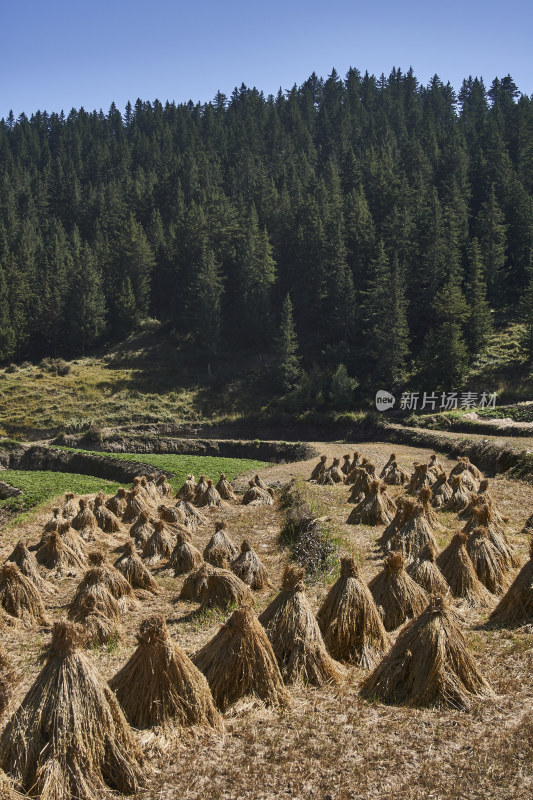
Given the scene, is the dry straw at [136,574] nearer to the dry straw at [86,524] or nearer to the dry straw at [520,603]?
the dry straw at [86,524]

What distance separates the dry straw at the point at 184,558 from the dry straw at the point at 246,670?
7323mm

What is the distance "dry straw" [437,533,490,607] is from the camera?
11617mm

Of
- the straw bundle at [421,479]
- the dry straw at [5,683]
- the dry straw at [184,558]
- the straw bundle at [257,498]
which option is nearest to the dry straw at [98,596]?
the dry straw at [5,683]

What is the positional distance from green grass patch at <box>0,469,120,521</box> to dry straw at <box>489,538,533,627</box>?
19.3 meters

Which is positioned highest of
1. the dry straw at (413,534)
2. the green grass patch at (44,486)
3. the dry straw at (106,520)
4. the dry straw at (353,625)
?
the dry straw at (413,534)

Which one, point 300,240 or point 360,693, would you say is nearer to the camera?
point 360,693

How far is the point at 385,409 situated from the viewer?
154 ft

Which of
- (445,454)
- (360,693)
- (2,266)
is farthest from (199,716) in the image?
(2,266)

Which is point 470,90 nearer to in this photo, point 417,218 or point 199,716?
point 417,218

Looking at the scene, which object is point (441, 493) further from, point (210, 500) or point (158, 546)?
point (210, 500)

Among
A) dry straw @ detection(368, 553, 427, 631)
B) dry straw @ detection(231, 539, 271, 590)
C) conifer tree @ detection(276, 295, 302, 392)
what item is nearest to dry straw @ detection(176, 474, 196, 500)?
dry straw @ detection(231, 539, 271, 590)

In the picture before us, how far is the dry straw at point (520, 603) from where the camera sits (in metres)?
10.0

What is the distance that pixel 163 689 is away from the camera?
25.2 ft

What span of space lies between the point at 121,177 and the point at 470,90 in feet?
223
